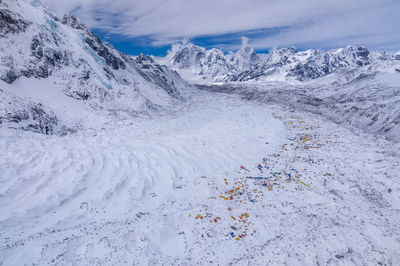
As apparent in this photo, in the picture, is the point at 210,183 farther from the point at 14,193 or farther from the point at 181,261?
the point at 14,193

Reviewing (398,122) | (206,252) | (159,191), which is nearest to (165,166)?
(159,191)

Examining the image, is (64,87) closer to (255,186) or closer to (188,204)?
(188,204)

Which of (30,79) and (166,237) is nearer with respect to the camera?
(166,237)

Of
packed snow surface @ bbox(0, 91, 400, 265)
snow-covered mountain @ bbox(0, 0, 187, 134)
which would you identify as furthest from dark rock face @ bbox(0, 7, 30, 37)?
packed snow surface @ bbox(0, 91, 400, 265)

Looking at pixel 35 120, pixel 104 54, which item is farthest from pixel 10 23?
pixel 104 54

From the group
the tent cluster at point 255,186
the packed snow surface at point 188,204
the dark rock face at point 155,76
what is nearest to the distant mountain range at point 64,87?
the packed snow surface at point 188,204

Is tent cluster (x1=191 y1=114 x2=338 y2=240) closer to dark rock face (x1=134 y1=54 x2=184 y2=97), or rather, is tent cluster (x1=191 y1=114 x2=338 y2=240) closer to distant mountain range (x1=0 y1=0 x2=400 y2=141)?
distant mountain range (x1=0 y1=0 x2=400 y2=141)
